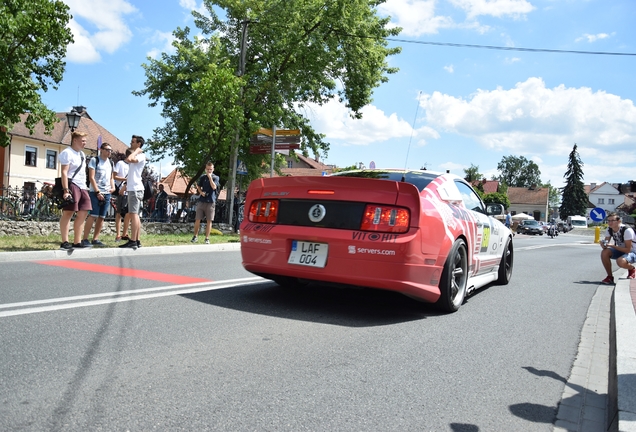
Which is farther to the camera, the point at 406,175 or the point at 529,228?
the point at 529,228

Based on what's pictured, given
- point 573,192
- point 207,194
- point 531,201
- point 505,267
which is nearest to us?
point 505,267

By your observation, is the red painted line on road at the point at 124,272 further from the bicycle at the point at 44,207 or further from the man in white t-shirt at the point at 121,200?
the bicycle at the point at 44,207

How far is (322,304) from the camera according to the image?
18.3 ft

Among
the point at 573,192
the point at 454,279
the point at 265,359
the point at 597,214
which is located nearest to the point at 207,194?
the point at 454,279

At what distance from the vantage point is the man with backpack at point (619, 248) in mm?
9398

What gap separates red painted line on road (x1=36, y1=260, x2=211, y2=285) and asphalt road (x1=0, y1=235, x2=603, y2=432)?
1.01 feet

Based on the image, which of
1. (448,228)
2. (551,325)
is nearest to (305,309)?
(448,228)

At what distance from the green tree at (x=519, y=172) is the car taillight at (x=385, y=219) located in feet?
471

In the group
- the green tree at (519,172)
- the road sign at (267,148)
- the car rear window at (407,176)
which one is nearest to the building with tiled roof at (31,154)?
the road sign at (267,148)

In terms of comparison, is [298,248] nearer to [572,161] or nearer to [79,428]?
[79,428]

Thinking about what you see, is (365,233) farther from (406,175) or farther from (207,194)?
(207,194)

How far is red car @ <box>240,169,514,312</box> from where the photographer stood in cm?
479

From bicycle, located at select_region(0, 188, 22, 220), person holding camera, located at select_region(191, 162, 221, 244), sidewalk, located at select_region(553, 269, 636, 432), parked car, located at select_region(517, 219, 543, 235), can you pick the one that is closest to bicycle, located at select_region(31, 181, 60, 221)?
bicycle, located at select_region(0, 188, 22, 220)

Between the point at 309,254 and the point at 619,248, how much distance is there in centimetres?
701
